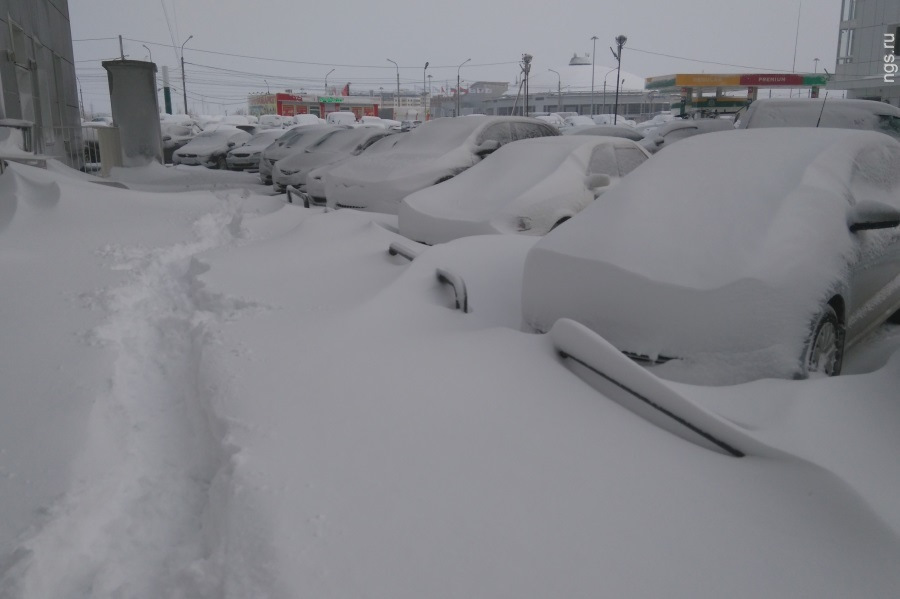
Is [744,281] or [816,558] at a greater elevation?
[744,281]

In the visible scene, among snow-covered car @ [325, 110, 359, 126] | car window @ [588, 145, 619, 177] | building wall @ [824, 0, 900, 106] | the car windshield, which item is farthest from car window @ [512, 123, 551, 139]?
building wall @ [824, 0, 900, 106]

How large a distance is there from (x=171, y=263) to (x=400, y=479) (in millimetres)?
4857

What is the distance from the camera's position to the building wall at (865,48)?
138 feet

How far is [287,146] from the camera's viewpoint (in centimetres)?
1758

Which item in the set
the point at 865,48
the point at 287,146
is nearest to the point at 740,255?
the point at 287,146

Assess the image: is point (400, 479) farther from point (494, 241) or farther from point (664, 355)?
point (494, 241)

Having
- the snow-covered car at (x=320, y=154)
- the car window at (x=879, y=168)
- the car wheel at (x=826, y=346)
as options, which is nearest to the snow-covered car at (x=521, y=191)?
the car window at (x=879, y=168)

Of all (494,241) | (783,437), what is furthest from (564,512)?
(494,241)

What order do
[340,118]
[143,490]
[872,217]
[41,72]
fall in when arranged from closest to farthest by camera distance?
[143,490] < [872,217] < [41,72] < [340,118]

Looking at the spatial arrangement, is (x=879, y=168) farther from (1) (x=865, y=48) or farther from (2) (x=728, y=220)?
(1) (x=865, y=48)

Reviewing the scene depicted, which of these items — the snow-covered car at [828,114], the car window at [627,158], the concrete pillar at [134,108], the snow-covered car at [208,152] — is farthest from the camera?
the snow-covered car at [208,152]

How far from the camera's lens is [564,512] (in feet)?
7.26

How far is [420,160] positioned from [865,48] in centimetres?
4667

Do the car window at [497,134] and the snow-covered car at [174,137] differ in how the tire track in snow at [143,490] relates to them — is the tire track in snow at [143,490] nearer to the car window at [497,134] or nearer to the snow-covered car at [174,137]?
the car window at [497,134]
